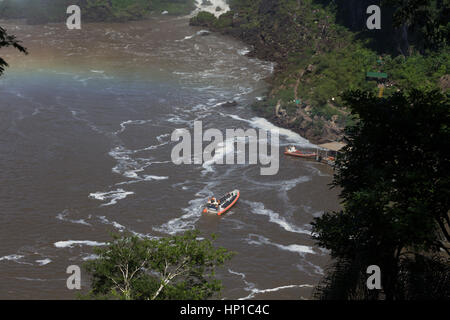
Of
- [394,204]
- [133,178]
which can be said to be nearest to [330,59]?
[133,178]

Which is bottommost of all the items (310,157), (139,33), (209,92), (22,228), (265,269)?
(265,269)

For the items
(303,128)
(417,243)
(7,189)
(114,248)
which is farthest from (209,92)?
(417,243)

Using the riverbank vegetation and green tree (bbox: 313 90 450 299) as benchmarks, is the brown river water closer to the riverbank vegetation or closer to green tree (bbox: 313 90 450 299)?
the riverbank vegetation

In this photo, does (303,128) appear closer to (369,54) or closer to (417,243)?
(369,54)

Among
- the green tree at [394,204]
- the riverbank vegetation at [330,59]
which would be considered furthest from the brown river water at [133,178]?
the green tree at [394,204]

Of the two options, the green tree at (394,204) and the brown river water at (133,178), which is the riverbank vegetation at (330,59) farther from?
the green tree at (394,204)

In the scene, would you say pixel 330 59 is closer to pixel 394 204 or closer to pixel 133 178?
pixel 133 178
